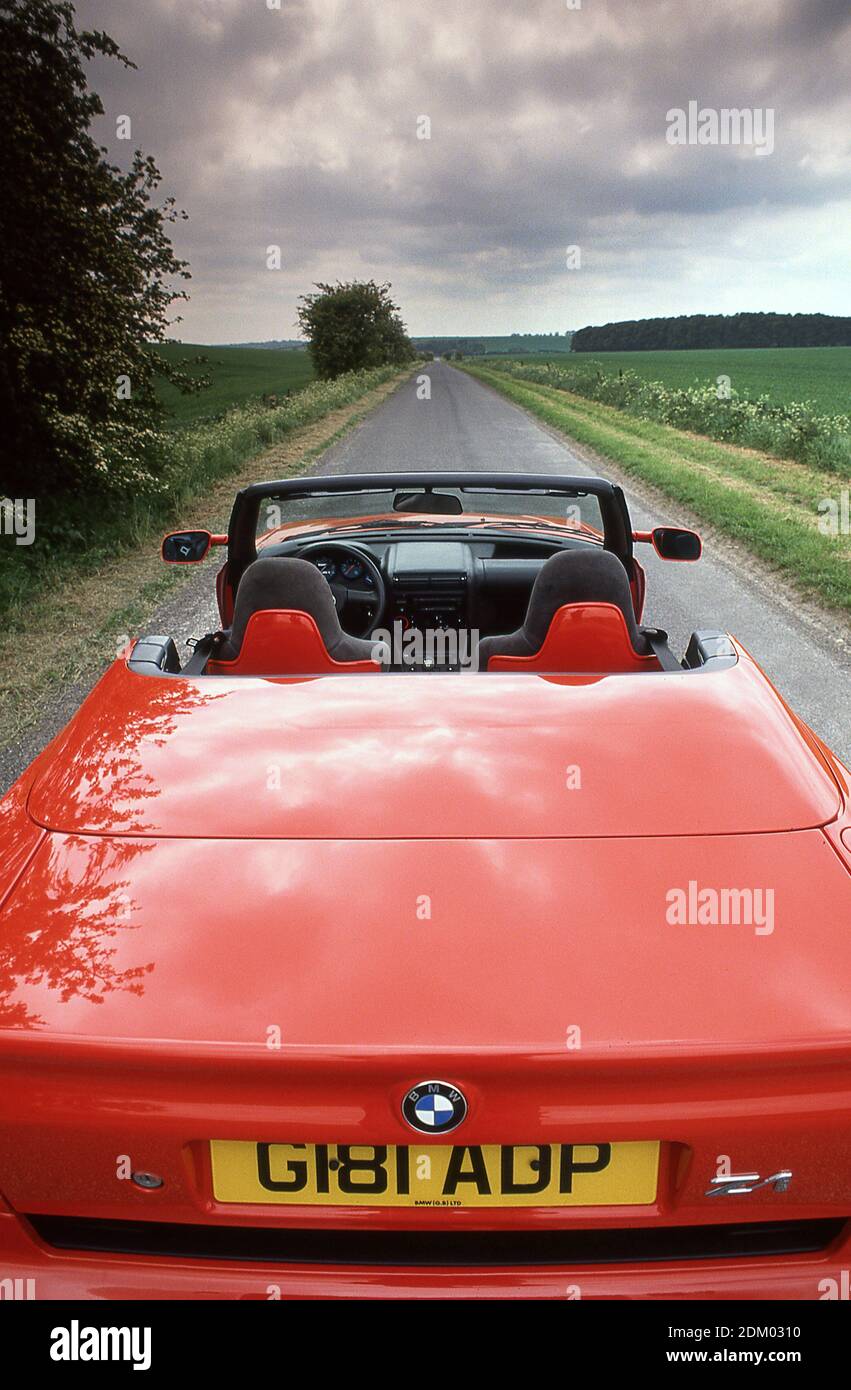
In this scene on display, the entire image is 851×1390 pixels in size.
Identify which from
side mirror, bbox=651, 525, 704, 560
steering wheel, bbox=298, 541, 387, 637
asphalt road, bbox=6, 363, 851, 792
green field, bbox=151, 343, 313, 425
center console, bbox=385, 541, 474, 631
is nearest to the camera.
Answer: side mirror, bbox=651, 525, 704, 560

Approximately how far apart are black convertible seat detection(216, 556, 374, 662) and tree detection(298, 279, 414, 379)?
207 feet

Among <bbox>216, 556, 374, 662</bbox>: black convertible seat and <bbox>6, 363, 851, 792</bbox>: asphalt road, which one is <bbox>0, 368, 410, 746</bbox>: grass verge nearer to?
<bbox>6, 363, 851, 792</bbox>: asphalt road

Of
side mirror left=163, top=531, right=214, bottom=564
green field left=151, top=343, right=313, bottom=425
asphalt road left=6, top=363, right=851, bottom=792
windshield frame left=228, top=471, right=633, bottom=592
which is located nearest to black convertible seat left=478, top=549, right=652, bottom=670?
windshield frame left=228, top=471, right=633, bottom=592

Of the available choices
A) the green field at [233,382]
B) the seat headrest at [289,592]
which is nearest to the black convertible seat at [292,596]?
the seat headrest at [289,592]

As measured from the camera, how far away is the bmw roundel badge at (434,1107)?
1.31 meters

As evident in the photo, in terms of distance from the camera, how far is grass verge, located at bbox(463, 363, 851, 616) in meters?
9.00

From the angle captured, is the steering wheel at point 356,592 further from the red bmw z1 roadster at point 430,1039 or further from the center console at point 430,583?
the red bmw z1 roadster at point 430,1039

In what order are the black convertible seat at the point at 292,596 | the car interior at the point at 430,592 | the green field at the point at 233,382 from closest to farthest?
the car interior at the point at 430,592 < the black convertible seat at the point at 292,596 < the green field at the point at 233,382

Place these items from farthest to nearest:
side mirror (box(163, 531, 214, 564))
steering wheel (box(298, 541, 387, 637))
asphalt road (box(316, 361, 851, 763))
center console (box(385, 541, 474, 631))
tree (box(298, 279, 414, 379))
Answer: tree (box(298, 279, 414, 379)) → asphalt road (box(316, 361, 851, 763)) → center console (box(385, 541, 474, 631)) → steering wheel (box(298, 541, 387, 637)) → side mirror (box(163, 531, 214, 564))

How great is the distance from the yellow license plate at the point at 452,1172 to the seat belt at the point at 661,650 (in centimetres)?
155

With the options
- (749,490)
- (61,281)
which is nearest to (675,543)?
(61,281)

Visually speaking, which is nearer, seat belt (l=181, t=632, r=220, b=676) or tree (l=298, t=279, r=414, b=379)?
seat belt (l=181, t=632, r=220, b=676)

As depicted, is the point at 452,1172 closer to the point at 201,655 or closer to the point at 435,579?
the point at 201,655
